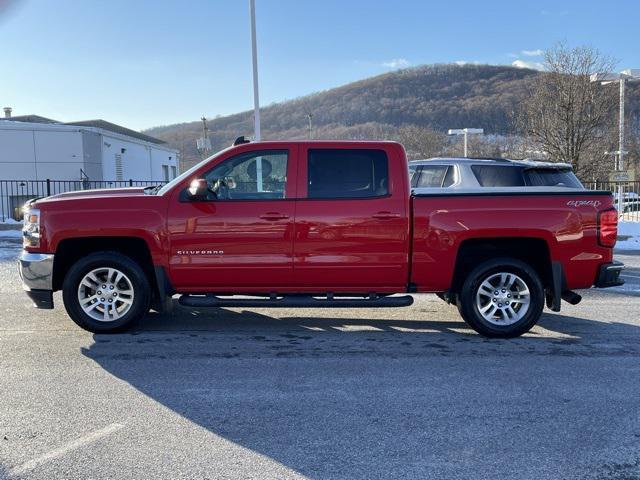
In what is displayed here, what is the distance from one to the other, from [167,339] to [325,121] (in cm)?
6484

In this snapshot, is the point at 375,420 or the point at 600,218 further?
the point at 600,218

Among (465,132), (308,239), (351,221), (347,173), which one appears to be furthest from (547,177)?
(465,132)

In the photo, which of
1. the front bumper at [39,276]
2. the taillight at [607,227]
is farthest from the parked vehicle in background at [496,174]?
the front bumper at [39,276]

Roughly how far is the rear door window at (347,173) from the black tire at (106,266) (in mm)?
1991

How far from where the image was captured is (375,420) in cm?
385

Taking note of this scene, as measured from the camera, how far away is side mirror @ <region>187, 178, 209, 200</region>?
5.51 m

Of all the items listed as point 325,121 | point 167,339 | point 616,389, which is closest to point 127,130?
point 325,121

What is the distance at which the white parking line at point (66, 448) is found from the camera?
10.3 ft

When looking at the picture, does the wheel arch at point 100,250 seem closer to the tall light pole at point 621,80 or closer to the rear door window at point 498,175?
the rear door window at point 498,175

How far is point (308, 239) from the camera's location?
5.71 meters

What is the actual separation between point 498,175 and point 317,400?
681cm

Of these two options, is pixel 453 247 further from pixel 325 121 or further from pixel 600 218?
pixel 325 121

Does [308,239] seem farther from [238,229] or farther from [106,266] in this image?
[106,266]

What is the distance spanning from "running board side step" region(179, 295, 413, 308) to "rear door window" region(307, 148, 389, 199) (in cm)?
109
